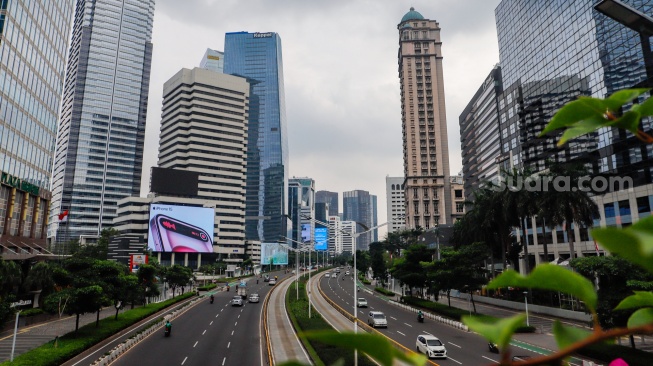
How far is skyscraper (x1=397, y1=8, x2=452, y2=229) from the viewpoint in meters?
138

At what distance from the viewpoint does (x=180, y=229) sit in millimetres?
121688

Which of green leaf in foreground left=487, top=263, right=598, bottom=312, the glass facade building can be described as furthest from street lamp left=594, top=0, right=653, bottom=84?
the glass facade building

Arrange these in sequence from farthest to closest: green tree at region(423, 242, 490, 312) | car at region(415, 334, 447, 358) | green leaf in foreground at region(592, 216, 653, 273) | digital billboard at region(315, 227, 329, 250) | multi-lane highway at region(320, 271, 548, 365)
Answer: digital billboard at region(315, 227, 329, 250) < green tree at region(423, 242, 490, 312) < multi-lane highway at region(320, 271, 548, 365) < car at region(415, 334, 447, 358) < green leaf in foreground at region(592, 216, 653, 273)

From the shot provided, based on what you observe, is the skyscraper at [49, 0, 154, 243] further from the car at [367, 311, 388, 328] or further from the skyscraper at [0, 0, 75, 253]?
the car at [367, 311, 388, 328]

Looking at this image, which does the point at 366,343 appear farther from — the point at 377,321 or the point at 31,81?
the point at 31,81

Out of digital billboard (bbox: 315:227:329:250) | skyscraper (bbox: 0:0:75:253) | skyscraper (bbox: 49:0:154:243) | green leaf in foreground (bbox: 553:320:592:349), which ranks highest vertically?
skyscraper (bbox: 49:0:154:243)

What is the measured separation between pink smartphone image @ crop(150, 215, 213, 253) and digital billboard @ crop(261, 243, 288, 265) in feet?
81.7

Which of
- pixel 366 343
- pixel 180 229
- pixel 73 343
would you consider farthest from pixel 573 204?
pixel 180 229

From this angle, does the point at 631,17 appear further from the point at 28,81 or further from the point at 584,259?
the point at 28,81

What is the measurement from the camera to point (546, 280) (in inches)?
69.3

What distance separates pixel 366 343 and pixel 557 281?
88cm

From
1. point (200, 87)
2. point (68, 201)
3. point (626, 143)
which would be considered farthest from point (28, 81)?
point (68, 201)

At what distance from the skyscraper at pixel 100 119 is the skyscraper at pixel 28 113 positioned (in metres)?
116

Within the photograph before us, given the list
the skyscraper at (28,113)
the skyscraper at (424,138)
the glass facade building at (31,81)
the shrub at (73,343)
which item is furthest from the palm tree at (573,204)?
the skyscraper at (424,138)
